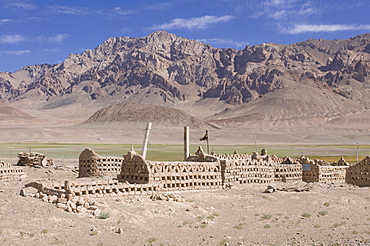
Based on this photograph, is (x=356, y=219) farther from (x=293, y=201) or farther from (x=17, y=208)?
(x=17, y=208)

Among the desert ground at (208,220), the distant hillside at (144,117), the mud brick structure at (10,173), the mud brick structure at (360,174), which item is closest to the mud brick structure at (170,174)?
the desert ground at (208,220)

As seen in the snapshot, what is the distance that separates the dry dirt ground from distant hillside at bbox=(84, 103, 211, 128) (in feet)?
461

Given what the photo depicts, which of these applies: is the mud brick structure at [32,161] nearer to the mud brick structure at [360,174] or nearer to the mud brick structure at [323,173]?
the mud brick structure at [323,173]

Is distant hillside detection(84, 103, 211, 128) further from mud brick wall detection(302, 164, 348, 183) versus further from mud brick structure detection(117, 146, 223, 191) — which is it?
mud brick structure detection(117, 146, 223, 191)

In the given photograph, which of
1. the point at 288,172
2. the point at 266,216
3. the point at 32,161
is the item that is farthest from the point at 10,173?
the point at 266,216

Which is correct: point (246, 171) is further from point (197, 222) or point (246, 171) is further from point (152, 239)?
point (152, 239)

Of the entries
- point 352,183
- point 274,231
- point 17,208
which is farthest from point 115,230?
point 352,183

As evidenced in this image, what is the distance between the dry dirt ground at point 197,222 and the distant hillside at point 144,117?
140552mm

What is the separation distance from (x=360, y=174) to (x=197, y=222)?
1592 cm

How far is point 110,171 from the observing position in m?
30.3

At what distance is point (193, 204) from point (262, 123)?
170595 millimetres

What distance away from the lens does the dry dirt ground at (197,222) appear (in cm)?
1292

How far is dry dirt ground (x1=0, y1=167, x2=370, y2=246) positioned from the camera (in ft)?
42.4

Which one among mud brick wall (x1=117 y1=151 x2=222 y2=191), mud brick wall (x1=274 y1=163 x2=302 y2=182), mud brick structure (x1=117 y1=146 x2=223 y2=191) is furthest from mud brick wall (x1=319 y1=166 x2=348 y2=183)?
mud brick wall (x1=117 y1=151 x2=222 y2=191)
